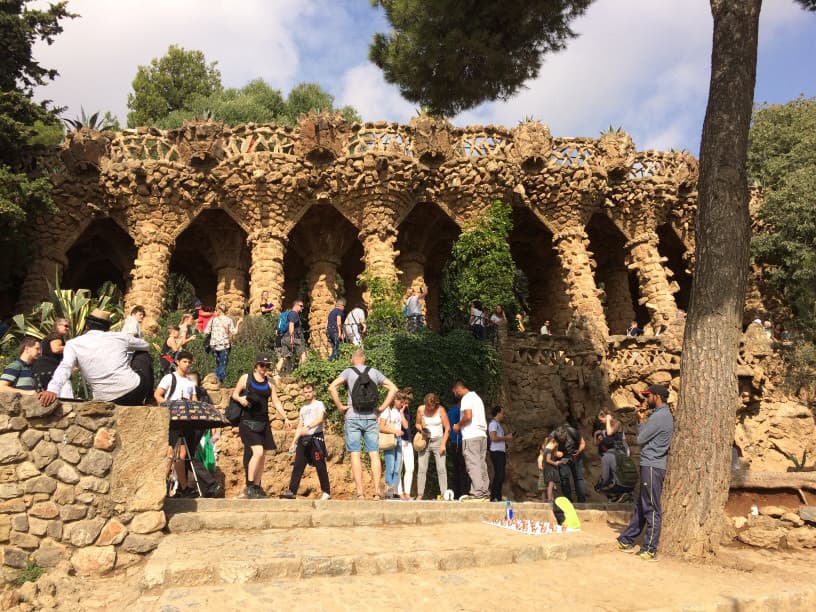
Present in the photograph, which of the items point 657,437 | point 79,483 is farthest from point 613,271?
point 79,483

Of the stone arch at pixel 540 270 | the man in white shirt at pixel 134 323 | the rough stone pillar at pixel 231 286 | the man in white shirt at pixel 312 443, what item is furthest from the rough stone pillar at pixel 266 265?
the man in white shirt at pixel 312 443

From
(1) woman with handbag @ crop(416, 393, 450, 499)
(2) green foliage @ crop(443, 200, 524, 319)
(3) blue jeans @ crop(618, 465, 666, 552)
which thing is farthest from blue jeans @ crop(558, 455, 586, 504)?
(2) green foliage @ crop(443, 200, 524, 319)

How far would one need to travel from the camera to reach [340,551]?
4438 millimetres

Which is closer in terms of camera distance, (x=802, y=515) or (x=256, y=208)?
(x=802, y=515)

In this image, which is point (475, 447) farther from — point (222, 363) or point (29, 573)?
point (222, 363)

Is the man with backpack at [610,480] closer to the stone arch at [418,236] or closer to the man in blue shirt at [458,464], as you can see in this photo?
the man in blue shirt at [458,464]

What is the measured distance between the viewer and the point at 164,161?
1454 centimetres

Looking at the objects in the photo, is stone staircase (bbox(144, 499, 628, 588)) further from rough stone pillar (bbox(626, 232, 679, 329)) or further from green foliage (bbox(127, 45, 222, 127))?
green foliage (bbox(127, 45, 222, 127))

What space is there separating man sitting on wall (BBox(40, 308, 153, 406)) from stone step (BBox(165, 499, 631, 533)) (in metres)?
1.00

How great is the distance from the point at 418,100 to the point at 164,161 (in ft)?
20.4

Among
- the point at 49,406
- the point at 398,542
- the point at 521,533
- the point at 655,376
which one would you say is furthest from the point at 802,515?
the point at 655,376

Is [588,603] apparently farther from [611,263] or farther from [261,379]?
[611,263]

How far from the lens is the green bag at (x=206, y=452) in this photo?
25.2 ft

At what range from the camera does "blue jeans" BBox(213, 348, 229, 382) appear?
10648 mm
